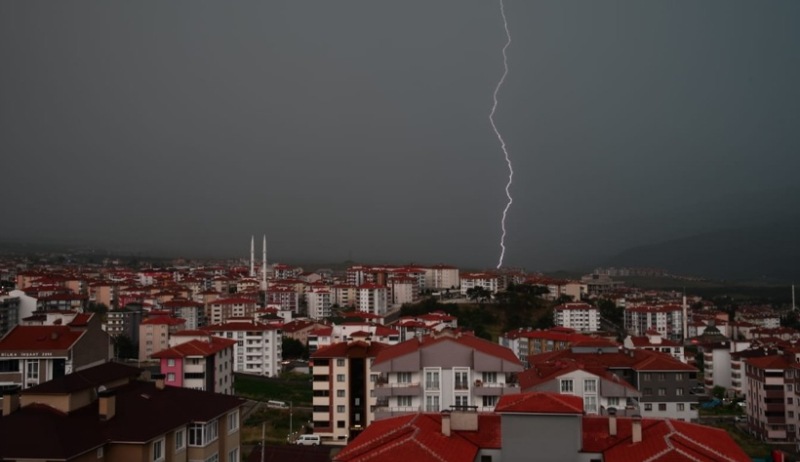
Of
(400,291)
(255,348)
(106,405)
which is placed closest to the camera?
(106,405)

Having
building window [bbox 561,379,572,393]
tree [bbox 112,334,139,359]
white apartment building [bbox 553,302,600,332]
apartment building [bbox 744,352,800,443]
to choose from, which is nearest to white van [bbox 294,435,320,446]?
building window [bbox 561,379,572,393]

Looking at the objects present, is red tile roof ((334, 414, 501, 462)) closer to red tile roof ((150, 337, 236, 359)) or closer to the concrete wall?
the concrete wall

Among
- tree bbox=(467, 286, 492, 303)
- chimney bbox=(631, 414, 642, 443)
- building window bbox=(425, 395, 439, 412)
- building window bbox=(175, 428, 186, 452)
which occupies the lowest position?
tree bbox=(467, 286, 492, 303)

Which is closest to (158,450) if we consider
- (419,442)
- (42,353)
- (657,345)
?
(419,442)

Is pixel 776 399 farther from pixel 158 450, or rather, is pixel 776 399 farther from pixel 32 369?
pixel 32 369

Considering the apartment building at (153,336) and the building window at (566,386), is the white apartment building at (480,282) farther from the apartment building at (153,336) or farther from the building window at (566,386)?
the building window at (566,386)

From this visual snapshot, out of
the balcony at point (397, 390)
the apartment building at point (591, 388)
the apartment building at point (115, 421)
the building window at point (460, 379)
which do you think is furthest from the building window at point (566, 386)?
the apartment building at point (115, 421)
